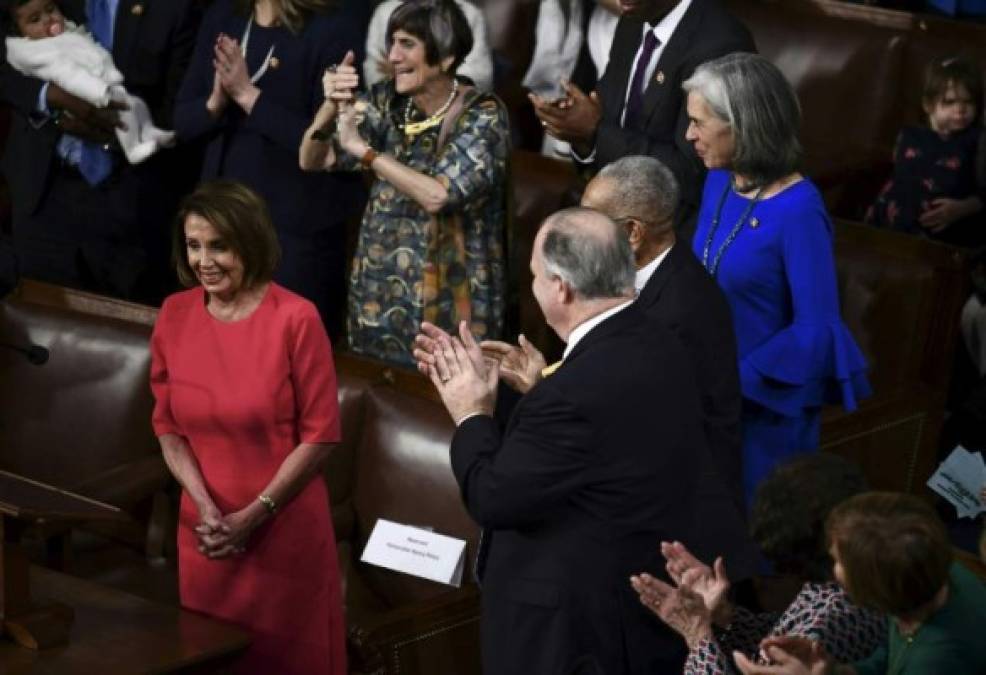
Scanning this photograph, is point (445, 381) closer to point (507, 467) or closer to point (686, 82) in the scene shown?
point (507, 467)

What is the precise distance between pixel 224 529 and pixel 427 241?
123cm

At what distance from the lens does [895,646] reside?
10.9 ft

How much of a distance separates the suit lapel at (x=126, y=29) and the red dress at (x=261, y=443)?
180 centimetres

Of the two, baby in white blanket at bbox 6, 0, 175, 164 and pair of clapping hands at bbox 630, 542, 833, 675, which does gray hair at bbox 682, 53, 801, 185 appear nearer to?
pair of clapping hands at bbox 630, 542, 833, 675

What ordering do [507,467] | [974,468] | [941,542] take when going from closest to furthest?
[941,542] < [507,467] < [974,468]

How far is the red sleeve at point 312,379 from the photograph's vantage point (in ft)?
13.9

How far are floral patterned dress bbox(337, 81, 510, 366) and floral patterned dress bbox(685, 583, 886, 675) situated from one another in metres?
1.80

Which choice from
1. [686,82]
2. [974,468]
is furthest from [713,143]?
[974,468]

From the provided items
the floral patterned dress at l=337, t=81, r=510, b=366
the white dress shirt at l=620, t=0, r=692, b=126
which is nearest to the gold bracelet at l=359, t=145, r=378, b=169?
the floral patterned dress at l=337, t=81, r=510, b=366

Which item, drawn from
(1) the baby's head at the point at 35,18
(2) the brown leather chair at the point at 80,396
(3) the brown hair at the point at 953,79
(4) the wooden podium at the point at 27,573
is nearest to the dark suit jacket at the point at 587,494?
(4) the wooden podium at the point at 27,573

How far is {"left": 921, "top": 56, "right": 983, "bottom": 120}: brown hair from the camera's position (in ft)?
19.7

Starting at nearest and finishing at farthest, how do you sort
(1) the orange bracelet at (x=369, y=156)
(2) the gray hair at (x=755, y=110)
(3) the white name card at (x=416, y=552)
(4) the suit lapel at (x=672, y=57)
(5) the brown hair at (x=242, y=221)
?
(5) the brown hair at (x=242, y=221)
(2) the gray hair at (x=755, y=110)
(3) the white name card at (x=416, y=552)
(4) the suit lapel at (x=672, y=57)
(1) the orange bracelet at (x=369, y=156)

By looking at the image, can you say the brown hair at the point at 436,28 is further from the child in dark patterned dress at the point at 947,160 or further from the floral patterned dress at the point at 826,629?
the floral patterned dress at the point at 826,629

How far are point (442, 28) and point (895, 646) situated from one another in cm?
229
